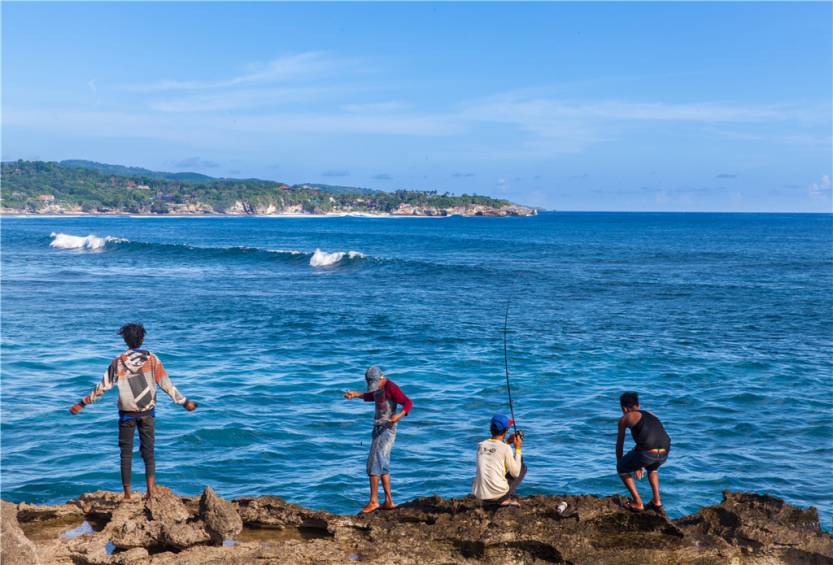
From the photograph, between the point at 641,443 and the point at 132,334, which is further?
the point at 641,443

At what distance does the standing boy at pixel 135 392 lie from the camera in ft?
27.0

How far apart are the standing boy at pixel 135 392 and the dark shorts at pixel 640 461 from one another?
456cm

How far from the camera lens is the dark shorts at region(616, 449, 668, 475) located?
8586 millimetres

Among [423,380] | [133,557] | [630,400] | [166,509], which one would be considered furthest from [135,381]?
[423,380]

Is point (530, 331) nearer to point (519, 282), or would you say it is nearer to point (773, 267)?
point (519, 282)

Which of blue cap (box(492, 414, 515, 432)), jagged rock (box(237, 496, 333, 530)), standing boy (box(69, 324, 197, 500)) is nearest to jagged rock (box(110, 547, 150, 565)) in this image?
standing boy (box(69, 324, 197, 500))

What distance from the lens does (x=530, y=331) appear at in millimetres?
27094

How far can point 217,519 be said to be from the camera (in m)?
7.61

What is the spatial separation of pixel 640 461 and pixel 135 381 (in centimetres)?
532

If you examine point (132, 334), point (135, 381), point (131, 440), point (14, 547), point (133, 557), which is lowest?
point (133, 557)

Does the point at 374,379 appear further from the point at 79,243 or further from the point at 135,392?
the point at 79,243

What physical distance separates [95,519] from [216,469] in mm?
4627

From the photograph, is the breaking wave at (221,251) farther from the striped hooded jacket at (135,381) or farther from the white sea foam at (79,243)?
the striped hooded jacket at (135,381)

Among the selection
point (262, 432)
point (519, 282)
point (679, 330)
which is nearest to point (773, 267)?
point (519, 282)
